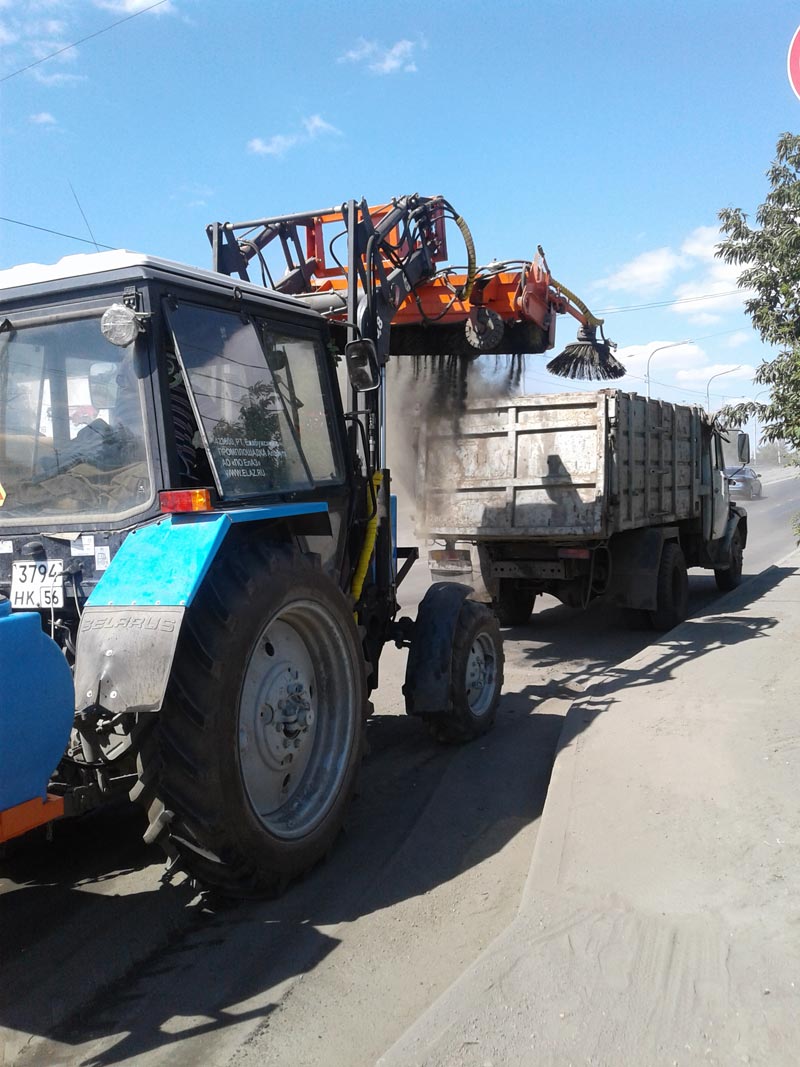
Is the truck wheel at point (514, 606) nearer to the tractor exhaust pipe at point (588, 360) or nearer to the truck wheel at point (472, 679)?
the tractor exhaust pipe at point (588, 360)

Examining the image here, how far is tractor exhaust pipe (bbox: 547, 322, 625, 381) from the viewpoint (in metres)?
9.56

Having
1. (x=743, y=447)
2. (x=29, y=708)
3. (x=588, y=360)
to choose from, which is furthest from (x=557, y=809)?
(x=743, y=447)

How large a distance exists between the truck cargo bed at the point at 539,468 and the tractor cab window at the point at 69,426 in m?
5.21

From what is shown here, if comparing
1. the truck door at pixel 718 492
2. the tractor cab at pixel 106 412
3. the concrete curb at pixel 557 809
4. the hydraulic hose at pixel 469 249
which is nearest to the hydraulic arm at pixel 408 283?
the hydraulic hose at pixel 469 249

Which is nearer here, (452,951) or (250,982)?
(250,982)

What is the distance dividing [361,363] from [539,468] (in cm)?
404

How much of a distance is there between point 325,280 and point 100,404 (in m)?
3.74

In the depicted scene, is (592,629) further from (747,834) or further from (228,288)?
(228,288)

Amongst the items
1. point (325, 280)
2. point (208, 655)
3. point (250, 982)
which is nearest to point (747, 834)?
point (250, 982)

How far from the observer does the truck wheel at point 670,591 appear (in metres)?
9.73

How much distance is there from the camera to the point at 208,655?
10.9 ft

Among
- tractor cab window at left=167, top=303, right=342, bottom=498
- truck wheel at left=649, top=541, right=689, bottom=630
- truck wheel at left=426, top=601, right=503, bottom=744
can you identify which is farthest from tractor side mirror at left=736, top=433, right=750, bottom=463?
tractor cab window at left=167, top=303, right=342, bottom=498

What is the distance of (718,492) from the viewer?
1206 cm

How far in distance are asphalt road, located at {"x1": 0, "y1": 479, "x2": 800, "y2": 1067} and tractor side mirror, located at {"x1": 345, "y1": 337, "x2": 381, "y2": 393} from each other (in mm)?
2278
